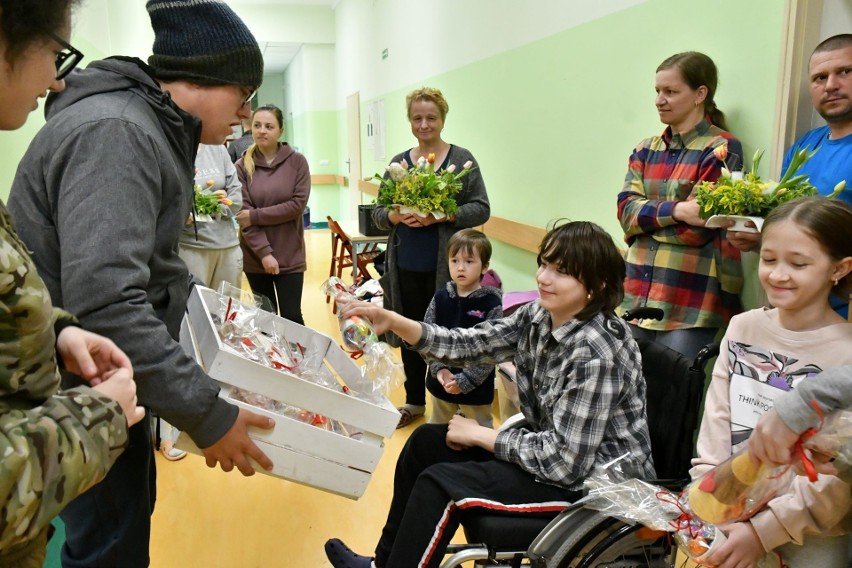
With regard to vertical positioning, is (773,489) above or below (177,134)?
below

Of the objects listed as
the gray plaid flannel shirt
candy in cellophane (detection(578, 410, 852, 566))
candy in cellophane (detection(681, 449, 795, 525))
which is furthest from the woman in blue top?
candy in cellophane (detection(681, 449, 795, 525))

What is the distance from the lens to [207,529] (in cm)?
234

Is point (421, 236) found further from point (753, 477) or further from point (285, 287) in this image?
point (753, 477)

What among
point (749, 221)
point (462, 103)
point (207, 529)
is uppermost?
point (462, 103)

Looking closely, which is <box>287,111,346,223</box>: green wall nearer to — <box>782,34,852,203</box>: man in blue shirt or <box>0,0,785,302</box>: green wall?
<box>0,0,785,302</box>: green wall

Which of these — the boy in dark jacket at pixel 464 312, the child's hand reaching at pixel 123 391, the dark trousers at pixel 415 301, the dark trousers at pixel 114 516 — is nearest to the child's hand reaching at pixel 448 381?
the boy in dark jacket at pixel 464 312

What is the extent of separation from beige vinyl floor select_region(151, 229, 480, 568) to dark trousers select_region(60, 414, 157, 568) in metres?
0.94

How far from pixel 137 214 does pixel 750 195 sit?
1.65m

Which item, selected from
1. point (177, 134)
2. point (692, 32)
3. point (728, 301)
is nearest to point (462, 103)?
point (692, 32)

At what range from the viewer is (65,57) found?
0.84m

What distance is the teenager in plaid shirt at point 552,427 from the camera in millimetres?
1456

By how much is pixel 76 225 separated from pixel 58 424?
0.49 meters

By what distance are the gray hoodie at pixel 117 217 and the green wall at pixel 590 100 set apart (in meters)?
1.99

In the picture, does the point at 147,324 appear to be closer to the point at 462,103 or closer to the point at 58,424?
the point at 58,424
